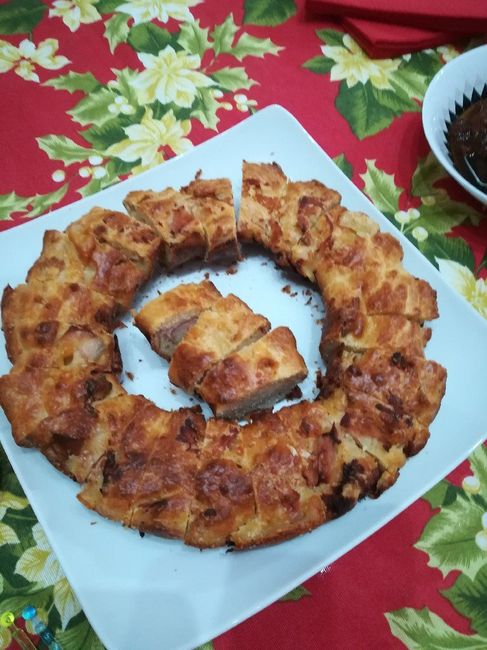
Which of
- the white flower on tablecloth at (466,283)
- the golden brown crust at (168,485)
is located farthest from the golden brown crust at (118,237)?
the white flower on tablecloth at (466,283)

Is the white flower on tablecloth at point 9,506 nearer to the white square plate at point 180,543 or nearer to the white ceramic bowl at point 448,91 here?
the white square plate at point 180,543

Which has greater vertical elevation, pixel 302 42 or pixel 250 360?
pixel 302 42

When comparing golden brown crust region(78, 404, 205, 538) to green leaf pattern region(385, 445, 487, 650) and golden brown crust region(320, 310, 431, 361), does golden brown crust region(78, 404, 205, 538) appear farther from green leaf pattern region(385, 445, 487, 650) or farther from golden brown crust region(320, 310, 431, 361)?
green leaf pattern region(385, 445, 487, 650)

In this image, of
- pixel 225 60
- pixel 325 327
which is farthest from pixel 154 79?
pixel 325 327

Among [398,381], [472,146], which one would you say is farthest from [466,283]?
[398,381]

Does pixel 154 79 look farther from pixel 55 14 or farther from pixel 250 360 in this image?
pixel 250 360

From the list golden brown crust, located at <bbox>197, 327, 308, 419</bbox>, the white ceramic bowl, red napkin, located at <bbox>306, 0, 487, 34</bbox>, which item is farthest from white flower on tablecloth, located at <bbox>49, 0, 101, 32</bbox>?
golden brown crust, located at <bbox>197, 327, 308, 419</bbox>
